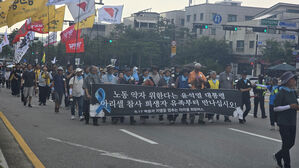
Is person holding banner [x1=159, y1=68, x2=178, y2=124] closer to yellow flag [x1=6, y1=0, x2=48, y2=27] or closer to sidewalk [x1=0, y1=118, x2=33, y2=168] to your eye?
sidewalk [x1=0, y1=118, x2=33, y2=168]

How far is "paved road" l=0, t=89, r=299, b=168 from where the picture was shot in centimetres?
809

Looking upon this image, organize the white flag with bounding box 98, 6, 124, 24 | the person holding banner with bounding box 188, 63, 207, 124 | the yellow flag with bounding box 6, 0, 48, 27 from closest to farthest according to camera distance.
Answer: the person holding banner with bounding box 188, 63, 207, 124
the yellow flag with bounding box 6, 0, 48, 27
the white flag with bounding box 98, 6, 124, 24

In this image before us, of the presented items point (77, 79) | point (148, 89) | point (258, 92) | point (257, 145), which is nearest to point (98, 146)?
point (257, 145)

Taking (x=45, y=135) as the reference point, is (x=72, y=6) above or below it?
above

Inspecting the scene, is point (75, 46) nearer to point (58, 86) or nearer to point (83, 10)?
point (83, 10)

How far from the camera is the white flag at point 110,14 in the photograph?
37.9 meters

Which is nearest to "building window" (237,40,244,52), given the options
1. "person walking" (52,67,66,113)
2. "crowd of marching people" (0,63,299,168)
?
"crowd of marching people" (0,63,299,168)

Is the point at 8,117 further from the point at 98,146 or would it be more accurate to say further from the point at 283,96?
the point at 283,96

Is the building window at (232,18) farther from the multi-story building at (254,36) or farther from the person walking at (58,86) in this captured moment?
the person walking at (58,86)

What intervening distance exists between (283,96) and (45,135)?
5734mm

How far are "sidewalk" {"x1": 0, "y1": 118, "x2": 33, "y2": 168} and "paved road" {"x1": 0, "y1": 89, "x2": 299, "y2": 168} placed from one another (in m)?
0.29

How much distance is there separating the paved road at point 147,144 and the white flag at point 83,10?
9690 mm

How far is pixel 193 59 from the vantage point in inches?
2660

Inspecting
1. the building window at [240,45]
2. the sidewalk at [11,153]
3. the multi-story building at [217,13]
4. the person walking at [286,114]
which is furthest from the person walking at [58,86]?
the multi-story building at [217,13]
